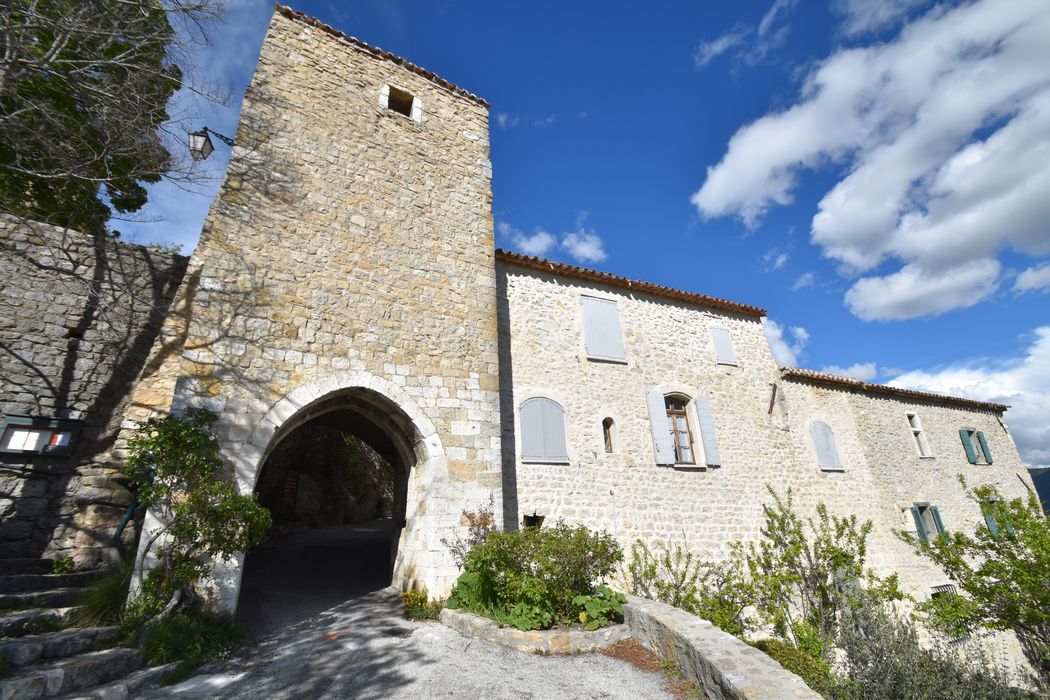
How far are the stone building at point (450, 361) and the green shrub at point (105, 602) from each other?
0.78m

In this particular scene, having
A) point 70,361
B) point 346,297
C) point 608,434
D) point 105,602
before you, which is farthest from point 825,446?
point 70,361

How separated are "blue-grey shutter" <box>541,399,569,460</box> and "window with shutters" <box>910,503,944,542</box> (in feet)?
32.7

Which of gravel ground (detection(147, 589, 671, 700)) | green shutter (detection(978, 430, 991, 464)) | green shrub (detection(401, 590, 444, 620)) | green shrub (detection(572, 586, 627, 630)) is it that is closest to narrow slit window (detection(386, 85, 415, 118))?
green shrub (detection(401, 590, 444, 620))

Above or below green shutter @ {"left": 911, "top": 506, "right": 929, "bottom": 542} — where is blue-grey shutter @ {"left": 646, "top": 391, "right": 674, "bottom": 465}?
above

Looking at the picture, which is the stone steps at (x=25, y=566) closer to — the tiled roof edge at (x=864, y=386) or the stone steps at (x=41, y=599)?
the stone steps at (x=41, y=599)

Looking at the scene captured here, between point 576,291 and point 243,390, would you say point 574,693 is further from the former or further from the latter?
point 576,291

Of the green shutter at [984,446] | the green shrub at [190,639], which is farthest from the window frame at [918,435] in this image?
the green shrub at [190,639]

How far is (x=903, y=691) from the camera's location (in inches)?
203

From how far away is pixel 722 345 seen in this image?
1130 centimetres

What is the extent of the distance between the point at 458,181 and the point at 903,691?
30.9 feet

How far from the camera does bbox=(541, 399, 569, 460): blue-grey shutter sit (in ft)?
27.1

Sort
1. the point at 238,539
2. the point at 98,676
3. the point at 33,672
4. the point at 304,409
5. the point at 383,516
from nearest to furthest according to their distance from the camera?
the point at 33,672
the point at 98,676
the point at 238,539
the point at 304,409
the point at 383,516

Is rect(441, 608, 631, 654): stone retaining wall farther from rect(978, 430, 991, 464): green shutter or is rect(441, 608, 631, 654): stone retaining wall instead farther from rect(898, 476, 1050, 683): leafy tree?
rect(978, 430, 991, 464): green shutter

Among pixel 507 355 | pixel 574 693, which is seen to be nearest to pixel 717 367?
pixel 507 355
